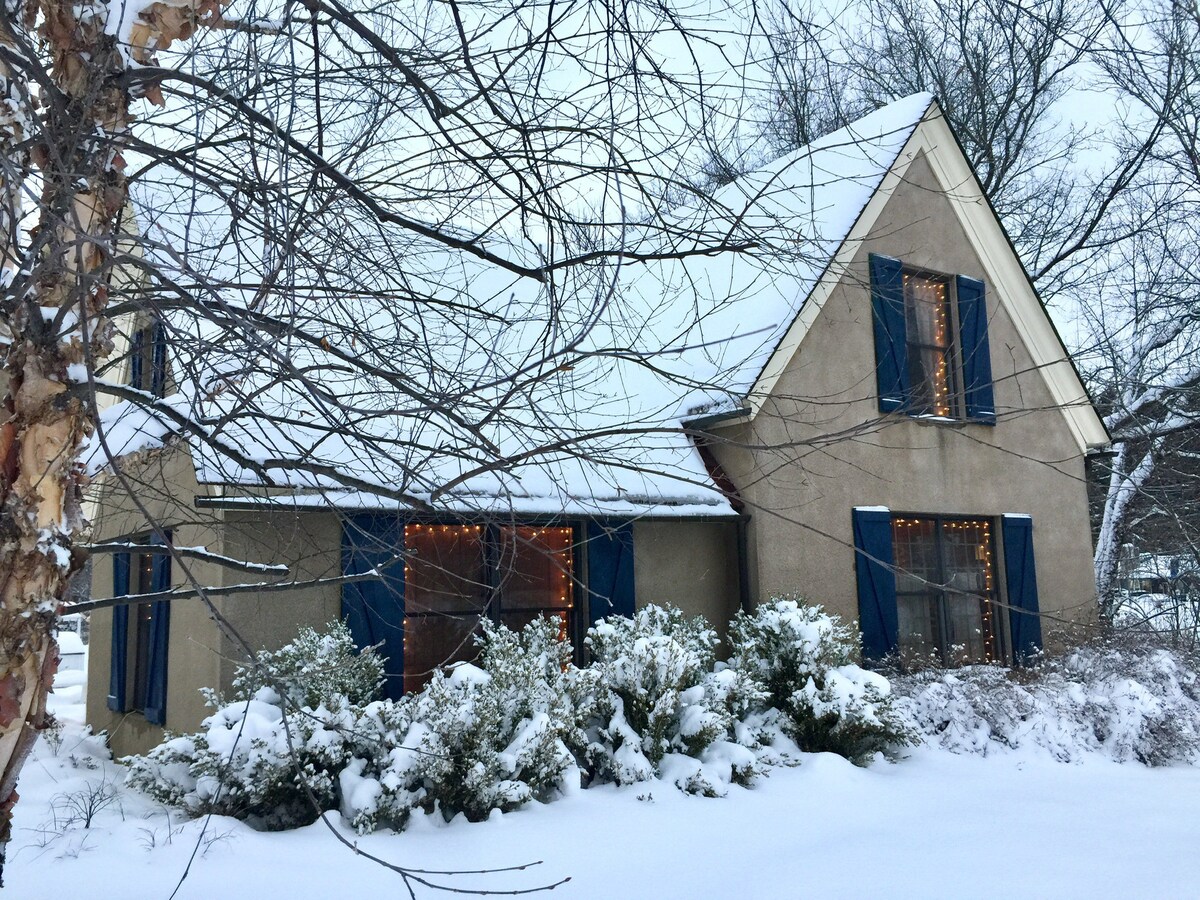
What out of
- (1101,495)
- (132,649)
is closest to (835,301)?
(132,649)

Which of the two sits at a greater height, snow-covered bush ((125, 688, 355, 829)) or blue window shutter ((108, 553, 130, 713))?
blue window shutter ((108, 553, 130, 713))

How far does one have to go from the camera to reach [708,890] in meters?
4.73

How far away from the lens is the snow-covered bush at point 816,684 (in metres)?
7.18

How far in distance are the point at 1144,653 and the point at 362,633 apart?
7708 millimetres

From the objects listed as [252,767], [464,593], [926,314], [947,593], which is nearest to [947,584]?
[947,593]

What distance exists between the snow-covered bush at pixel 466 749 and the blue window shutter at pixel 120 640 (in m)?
4.38

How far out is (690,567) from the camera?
9.12 metres

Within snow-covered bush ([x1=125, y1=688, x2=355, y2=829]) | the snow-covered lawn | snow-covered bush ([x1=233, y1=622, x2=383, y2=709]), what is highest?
snow-covered bush ([x1=233, y1=622, x2=383, y2=709])

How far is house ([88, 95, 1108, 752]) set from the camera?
7.34m

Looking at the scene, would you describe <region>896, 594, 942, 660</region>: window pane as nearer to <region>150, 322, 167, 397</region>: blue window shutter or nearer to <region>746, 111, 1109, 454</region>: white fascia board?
<region>746, 111, 1109, 454</region>: white fascia board

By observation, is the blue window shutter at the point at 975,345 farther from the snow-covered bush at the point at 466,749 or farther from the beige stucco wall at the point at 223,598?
→ the beige stucco wall at the point at 223,598

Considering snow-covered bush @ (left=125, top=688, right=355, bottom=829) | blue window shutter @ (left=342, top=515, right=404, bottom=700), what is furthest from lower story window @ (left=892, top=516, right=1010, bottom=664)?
snow-covered bush @ (left=125, top=688, right=355, bottom=829)

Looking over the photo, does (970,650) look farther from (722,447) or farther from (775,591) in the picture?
(722,447)

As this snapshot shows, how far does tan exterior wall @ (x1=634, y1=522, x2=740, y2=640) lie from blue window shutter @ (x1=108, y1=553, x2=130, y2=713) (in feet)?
15.9
